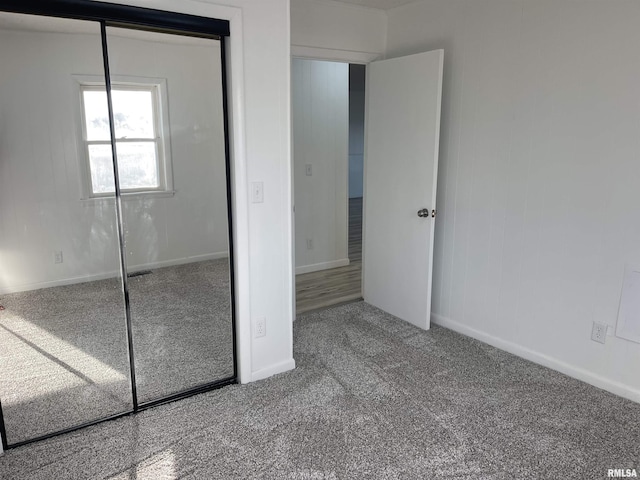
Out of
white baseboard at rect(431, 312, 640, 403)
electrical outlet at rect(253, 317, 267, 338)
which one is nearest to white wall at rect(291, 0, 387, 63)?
electrical outlet at rect(253, 317, 267, 338)

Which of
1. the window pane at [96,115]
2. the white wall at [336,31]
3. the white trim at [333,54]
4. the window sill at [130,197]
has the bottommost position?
the window sill at [130,197]

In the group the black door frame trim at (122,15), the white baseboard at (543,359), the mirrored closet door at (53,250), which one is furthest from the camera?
the white baseboard at (543,359)

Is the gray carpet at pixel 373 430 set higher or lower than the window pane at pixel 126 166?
lower

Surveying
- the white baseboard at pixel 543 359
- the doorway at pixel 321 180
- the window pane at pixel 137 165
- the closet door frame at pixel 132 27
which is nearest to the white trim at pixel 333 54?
the doorway at pixel 321 180

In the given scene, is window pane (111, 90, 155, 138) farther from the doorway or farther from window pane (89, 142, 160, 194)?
the doorway

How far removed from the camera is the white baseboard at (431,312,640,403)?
8.45 feet

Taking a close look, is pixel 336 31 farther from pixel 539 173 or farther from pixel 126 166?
pixel 126 166

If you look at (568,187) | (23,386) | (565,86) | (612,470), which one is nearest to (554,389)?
(612,470)

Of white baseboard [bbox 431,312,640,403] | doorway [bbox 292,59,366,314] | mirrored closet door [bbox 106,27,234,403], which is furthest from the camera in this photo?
doorway [bbox 292,59,366,314]

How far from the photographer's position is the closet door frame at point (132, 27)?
2004 mm

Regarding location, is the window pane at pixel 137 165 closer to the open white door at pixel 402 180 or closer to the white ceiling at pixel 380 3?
the open white door at pixel 402 180

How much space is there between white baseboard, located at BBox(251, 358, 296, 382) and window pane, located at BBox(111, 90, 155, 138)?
151 centimetres

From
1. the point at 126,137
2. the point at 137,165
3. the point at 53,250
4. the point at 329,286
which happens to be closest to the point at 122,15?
the point at 126,137

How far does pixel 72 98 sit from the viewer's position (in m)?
2.31
